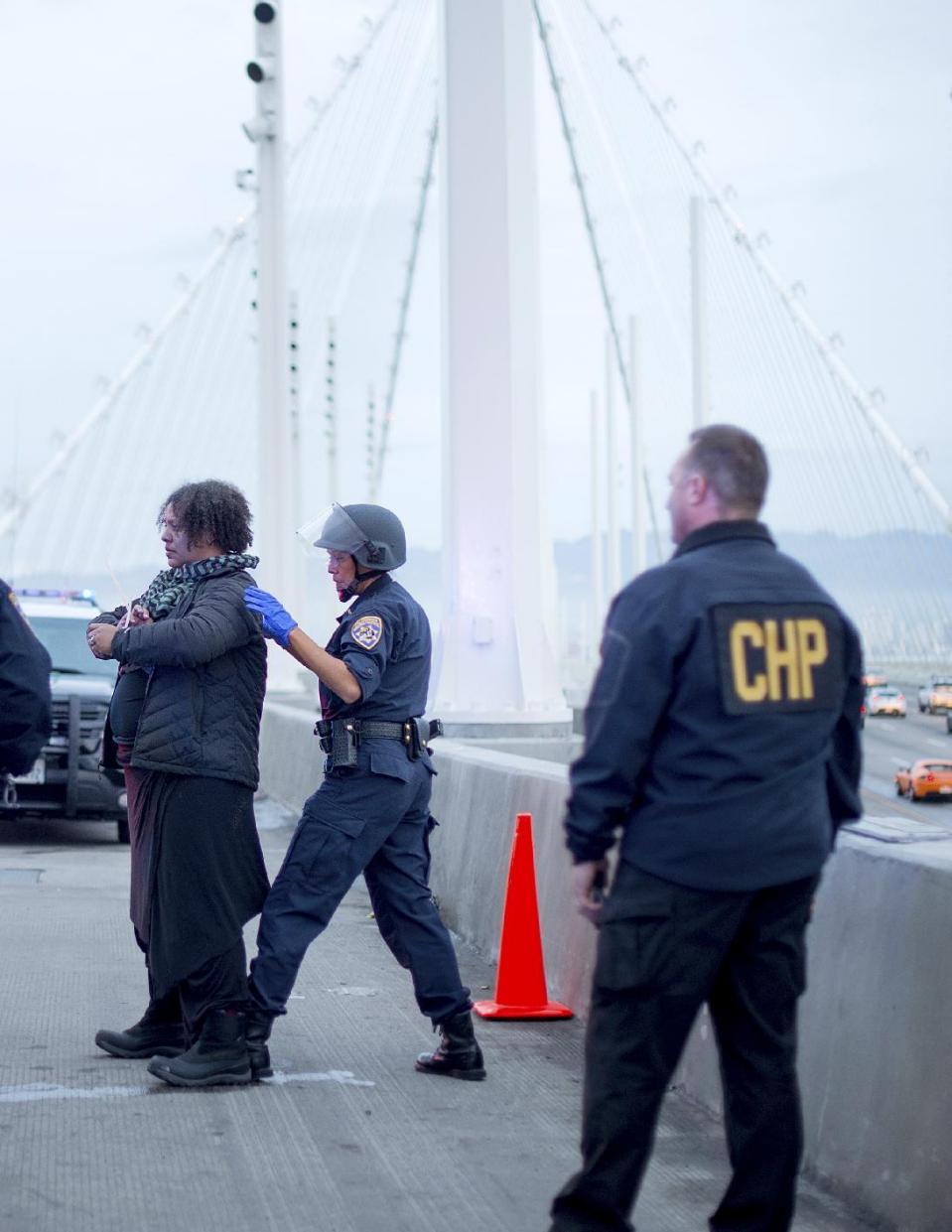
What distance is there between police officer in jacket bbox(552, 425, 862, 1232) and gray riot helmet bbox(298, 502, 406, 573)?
233 cm

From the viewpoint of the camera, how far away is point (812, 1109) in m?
4.98

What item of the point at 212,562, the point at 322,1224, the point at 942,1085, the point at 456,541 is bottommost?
the point at 322,1224

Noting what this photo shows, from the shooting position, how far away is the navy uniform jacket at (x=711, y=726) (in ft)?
12.2

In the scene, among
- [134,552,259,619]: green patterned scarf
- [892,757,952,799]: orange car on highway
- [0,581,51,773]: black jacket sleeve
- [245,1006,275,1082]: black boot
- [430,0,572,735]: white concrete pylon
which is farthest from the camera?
[892,757,952,799]: orange car on highway

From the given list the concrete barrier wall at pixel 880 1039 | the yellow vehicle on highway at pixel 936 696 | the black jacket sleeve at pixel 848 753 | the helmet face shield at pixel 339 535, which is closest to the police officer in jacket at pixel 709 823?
the black jacket sleeve at pixel 848 753

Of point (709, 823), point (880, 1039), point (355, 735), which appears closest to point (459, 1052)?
point (355, 735)

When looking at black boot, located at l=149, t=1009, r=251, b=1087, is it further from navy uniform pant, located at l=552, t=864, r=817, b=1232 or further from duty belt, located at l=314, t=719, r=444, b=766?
navy uniform pant, located at l=552, t=864, r=817, b=1232

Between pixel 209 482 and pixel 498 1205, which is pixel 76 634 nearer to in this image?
pixel 209 482

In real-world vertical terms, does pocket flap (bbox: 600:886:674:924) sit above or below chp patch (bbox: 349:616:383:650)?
below

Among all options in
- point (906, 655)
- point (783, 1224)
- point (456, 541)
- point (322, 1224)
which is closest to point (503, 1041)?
point (322, 1224)

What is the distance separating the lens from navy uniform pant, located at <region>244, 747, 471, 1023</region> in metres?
5.98

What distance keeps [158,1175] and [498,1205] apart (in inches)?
35.1

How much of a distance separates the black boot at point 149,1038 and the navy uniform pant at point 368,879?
0.50 meters

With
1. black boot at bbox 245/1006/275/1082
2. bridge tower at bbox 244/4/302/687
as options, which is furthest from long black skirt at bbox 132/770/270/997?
bridge tower at bbox 244/4/302/687
